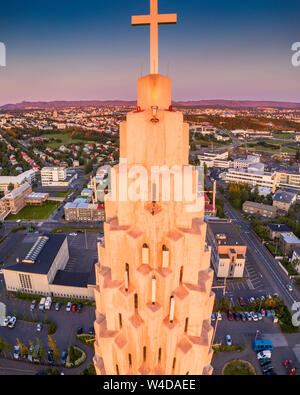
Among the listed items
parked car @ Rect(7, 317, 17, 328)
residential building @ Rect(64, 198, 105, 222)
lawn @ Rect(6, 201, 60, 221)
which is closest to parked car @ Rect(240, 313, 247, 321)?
parked car @ Rect(7, 317, 17, 328)

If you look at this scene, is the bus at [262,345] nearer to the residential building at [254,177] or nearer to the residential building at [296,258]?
the residential building at [296,258]

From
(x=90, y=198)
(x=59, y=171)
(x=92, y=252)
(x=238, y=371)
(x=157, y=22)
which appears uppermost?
(x=157, y=22)

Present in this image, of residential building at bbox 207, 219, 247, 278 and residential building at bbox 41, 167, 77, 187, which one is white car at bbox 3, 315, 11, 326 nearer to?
residential building at bbox 207, 219, 247, 278

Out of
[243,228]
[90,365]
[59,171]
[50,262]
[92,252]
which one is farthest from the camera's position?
[59,171]

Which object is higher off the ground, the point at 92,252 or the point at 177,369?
the point at 177,369

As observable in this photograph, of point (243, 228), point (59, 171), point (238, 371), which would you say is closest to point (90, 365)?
point (238, 371)

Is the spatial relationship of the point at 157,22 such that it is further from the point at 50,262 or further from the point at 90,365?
the point at 50,262

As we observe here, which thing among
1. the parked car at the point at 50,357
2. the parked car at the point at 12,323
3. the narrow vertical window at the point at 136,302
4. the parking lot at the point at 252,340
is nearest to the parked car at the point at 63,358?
the parked car at the point at 50,357
